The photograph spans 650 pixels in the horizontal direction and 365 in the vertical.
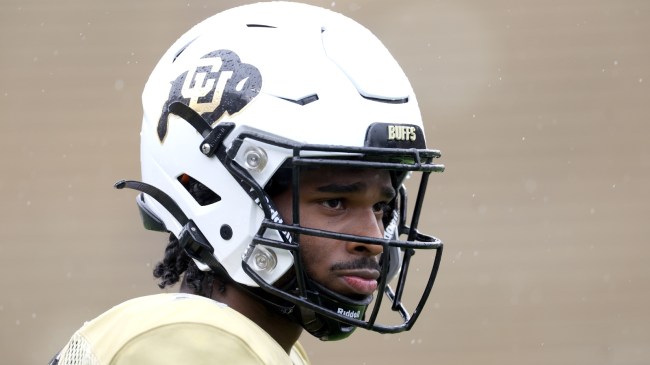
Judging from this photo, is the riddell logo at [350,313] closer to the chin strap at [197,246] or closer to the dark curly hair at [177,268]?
the chin strap at [197,246]

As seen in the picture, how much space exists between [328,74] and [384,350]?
395cm

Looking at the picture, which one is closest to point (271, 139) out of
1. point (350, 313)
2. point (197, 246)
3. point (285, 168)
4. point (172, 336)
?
point (285, 168)

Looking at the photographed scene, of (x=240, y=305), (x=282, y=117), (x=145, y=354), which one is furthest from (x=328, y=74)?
(x=145, y=354)

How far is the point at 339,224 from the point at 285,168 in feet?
0.57

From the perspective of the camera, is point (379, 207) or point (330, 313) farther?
point (379, 207)

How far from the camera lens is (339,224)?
2.37 m

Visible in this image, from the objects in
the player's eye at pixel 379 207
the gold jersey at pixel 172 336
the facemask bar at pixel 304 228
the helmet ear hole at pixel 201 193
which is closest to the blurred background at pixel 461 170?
the player's eye at pixel 379 207

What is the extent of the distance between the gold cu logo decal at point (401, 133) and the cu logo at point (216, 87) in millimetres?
312

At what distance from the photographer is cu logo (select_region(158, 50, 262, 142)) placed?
2387 millimetres

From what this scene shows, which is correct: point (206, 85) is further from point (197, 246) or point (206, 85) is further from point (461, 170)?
point (461, 170)

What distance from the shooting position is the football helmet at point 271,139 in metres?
2.33

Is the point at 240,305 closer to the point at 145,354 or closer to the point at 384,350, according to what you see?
the point at 145,354

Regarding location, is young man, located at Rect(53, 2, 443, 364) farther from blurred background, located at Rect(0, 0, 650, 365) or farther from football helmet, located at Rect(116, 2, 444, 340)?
blurred background, located at Rect(0, 0, 650, 365)

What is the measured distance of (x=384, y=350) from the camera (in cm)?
616
